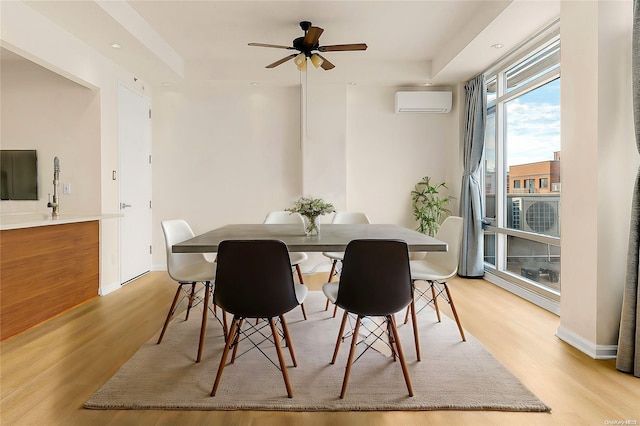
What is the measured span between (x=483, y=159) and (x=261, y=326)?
3.54 meters

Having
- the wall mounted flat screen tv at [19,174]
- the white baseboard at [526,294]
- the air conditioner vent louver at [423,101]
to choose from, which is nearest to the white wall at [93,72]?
the wall mounted flat screen tv at [19,174]

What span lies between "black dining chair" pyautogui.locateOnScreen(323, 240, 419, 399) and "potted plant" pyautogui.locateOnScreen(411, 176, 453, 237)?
125 inches

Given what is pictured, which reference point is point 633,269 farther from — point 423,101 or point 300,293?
point 423,101

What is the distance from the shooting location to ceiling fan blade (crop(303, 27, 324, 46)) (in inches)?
116

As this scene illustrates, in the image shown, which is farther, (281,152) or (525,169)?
(281,152)

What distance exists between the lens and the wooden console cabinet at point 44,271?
111 inches

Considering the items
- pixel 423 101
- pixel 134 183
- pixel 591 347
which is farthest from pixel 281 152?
pixel 591 347

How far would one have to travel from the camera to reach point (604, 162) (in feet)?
7.76

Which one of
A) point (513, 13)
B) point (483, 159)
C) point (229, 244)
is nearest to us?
point (229, 244)

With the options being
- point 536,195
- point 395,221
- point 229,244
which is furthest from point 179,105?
point 536,195

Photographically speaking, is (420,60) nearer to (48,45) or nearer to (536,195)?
(536,195)

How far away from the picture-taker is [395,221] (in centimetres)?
534

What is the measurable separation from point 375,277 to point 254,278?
64 centimetres

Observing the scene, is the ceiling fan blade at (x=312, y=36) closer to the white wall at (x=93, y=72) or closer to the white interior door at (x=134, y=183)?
the white wall at (x=93, y=72)
